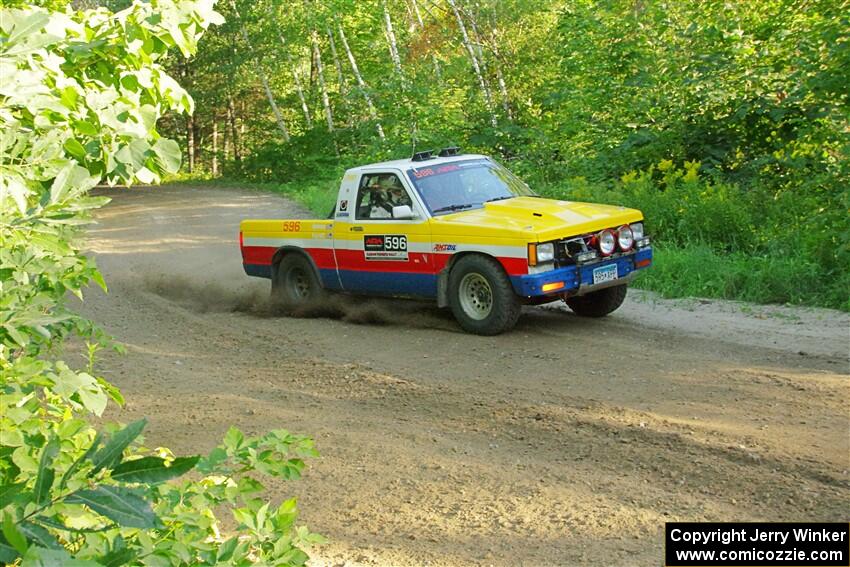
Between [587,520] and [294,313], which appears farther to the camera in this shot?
[294,313]

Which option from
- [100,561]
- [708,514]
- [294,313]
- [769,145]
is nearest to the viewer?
[100,561]

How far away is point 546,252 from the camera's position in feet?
32.6

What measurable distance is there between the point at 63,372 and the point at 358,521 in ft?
8.75

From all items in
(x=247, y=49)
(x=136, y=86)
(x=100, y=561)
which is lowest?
(x=100, y=561)

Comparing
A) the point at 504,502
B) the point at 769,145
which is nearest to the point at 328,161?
the point at 769,145

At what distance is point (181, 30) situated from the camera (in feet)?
11.5

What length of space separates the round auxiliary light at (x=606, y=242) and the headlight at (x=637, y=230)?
15.4 inches

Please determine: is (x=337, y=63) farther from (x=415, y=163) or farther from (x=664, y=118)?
(x=415, y=163)

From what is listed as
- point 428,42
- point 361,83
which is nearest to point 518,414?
point 428,42

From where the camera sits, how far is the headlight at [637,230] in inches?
422

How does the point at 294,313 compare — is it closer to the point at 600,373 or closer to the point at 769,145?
the point at 600,373

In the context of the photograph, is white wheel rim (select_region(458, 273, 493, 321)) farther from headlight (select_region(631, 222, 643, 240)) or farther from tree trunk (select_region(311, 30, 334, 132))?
tree trunk (select_region(311, 30, 334, 132))

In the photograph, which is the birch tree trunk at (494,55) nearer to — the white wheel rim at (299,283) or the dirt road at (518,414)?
the white wheel rim at (299,283)

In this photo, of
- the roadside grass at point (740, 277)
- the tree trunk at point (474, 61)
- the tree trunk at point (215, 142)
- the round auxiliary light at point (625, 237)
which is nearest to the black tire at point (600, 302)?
the round auxiliary light at point (625, 237)
